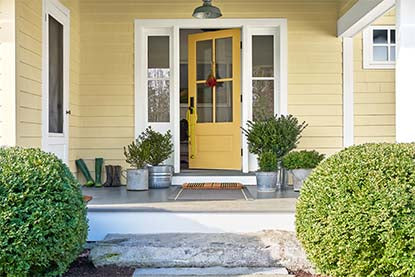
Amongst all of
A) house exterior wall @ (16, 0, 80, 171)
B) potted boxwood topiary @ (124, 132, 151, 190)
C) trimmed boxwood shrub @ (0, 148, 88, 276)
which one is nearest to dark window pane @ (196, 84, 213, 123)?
potted boxwood topiary @ (124, 132, 151, 190)

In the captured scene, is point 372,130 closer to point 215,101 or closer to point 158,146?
point 215,101

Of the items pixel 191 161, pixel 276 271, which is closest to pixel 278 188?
pixel 191 161

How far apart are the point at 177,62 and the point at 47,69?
202 cm

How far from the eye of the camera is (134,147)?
602 cm

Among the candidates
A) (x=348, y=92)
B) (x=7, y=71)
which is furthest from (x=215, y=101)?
(x=7, y=71)

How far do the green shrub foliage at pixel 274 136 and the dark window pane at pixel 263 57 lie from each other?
0.99m

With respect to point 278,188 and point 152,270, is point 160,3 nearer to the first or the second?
point 278,188

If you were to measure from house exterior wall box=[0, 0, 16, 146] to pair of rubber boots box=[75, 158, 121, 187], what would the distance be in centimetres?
213

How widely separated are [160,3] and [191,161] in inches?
90.8

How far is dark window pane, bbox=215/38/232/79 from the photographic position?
692 centimetres

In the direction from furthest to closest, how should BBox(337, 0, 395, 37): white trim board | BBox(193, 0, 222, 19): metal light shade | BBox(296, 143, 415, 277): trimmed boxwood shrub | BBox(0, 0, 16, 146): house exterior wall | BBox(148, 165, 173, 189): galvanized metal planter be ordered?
BBox(148, 165, 173, 189): galvanized metal planter, BBox(193, 0, 222, 19): metal light shade, BBox(337, 0, 395, 37): white trim board, BBox(0, 0, 16, 146): house exterior wall, BBox(296, 143, 415, 277): trimmed boxwood shrub

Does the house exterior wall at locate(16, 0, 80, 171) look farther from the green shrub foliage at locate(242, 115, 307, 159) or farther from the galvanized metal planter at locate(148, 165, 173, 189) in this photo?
the green shrub foliage at locate(242, 115, 307, 159)

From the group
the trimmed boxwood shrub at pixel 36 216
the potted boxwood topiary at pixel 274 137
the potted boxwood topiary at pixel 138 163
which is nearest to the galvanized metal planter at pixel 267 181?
the potted boxwood topiary at pixel 274 137

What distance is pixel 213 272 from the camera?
3.50 meters
